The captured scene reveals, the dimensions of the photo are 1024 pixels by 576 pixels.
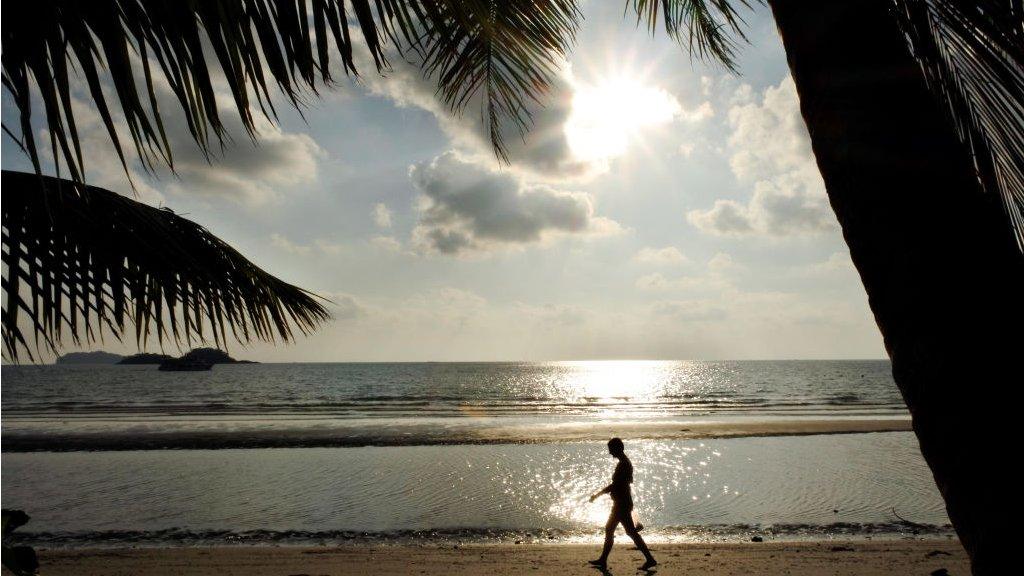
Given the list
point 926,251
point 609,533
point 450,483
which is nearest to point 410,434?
point 450,483

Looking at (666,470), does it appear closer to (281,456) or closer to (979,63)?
(281,456)

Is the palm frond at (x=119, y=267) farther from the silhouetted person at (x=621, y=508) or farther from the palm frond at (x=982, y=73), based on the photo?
the silhouetted person at (x=621, y=508)

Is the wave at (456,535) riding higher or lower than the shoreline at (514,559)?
lower

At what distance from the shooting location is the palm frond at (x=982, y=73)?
1.74 metres

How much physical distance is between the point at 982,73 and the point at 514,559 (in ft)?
22.9

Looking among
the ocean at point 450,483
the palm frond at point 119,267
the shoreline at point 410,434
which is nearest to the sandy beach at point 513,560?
the ocean at point 450,483

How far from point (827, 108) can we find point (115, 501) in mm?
13171

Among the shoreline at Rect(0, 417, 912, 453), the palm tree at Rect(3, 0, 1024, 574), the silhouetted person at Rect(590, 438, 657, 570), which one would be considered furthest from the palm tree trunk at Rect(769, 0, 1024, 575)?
the shoreline at Rect(0, 417, 912, 453)

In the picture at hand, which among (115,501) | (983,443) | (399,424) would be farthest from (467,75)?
(399,424)

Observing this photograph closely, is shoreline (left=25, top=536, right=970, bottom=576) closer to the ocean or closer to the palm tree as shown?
the ocean

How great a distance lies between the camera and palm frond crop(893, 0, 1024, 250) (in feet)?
5.70

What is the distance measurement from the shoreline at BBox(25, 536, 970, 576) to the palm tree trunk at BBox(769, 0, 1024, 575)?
6107mm

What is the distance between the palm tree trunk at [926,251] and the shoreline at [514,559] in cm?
611

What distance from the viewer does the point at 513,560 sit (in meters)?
7.28
